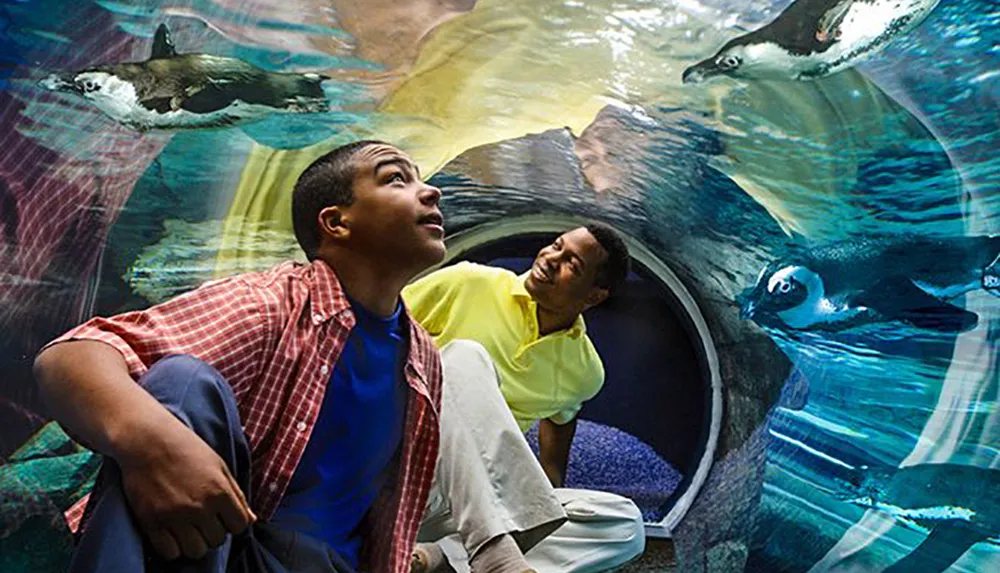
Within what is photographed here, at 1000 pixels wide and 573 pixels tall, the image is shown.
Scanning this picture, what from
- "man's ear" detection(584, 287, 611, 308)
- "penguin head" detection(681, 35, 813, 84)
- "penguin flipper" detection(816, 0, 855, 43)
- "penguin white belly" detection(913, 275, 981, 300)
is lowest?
"man's ear" detection(584, 287, 611, 308)

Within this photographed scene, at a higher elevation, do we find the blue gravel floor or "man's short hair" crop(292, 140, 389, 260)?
"man's short hair" crop(292, 140, 389, 260)

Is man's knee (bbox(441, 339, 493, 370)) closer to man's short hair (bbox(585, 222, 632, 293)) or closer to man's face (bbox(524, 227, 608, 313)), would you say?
man's face (bbox(524, 227, 608, 313))

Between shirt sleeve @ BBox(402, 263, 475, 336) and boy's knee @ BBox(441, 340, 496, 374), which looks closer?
boy's knee @ BBox(441, 340, 496, 374)

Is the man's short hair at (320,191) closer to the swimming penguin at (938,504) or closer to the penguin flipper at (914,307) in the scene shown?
the penguin flipper at (914,307)

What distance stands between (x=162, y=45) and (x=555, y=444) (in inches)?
75.3

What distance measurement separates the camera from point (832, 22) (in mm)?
2225

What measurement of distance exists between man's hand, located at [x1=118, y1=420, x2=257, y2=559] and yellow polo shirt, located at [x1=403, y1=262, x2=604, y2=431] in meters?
1.78

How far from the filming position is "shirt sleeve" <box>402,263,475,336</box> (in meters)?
2.71

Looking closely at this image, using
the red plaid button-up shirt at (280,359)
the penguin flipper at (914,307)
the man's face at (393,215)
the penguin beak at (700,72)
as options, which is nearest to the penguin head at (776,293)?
the penguin flipper at (914,307)

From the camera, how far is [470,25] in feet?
8.65

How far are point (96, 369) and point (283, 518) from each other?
370mm

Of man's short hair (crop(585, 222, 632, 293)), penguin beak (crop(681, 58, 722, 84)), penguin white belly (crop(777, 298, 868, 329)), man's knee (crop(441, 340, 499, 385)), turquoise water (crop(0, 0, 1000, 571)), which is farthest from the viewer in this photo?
man's short hair (crop(585, 222, 632, 293))

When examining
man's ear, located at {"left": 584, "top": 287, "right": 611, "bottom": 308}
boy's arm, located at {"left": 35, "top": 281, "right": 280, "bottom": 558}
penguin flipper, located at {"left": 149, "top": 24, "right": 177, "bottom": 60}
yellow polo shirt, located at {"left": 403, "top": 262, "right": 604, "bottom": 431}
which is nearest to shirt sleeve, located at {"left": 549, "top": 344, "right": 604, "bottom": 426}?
yellow polo shirt, located at {"left": 403, "top": 262, "right": 604, "bottom": 431}

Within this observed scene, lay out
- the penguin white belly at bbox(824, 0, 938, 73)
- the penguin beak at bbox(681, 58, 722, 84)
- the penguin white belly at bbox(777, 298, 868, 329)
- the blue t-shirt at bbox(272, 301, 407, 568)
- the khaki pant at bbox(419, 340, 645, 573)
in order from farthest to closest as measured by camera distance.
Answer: the penguin white belly at bbox(777, 298, 868, 329) → the penguin beak at bbox(681, 58, 722, 84) → the penguin white belly at bbox(824, 0, 938, 73) → the khaki pant at bbox(419, 340, 645, 573) → the blue t-shirt at bbox(272, 301, 407, 568)
